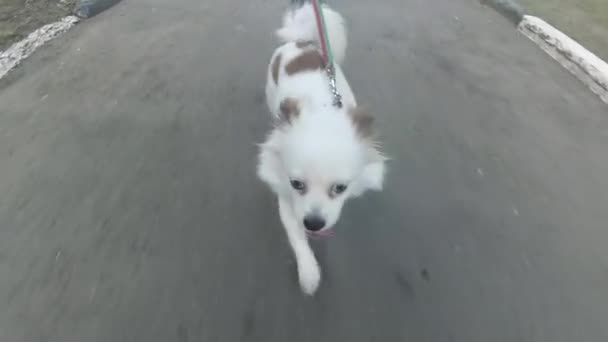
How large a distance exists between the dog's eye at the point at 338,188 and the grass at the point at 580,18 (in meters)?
3.76

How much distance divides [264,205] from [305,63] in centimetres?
Result: 100

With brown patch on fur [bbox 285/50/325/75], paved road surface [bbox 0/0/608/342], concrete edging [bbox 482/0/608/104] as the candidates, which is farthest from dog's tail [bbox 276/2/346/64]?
concrete edging [bbox 482/0/608/104]

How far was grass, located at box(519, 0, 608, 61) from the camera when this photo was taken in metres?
4.41

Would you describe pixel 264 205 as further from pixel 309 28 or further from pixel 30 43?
pixel 30 43

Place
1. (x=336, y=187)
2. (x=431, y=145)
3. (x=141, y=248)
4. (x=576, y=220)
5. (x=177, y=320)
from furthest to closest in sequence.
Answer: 1. (x=431, y=145)
2. (x=576, y=220)
3. (x=141, y=248)
4. (x=177, y=320)
5. (x=336, y=187)

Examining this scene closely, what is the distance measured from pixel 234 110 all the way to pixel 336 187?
184 cm

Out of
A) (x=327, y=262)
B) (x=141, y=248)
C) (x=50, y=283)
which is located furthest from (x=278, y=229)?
(x=50, y=283)

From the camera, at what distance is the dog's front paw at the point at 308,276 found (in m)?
2.28

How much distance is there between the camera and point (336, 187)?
2010 millimetres

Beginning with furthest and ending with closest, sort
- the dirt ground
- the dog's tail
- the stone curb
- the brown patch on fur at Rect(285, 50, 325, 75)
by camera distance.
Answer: the stone curb → the dirt ground → the dog's tail → the brown patch on fur at Rect(285, 50, 325, 75)

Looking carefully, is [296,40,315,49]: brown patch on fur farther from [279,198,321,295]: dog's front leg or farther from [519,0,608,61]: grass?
[519,0,608,61]: grass

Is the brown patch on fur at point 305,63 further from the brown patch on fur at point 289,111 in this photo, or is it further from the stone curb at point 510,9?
the stone curb at point 510,9

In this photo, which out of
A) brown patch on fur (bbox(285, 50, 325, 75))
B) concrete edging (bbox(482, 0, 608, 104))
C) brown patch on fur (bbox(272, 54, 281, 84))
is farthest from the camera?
concrete edging (bbox(482, 0, 608, 104))

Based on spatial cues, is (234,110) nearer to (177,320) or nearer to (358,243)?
(358,243)
